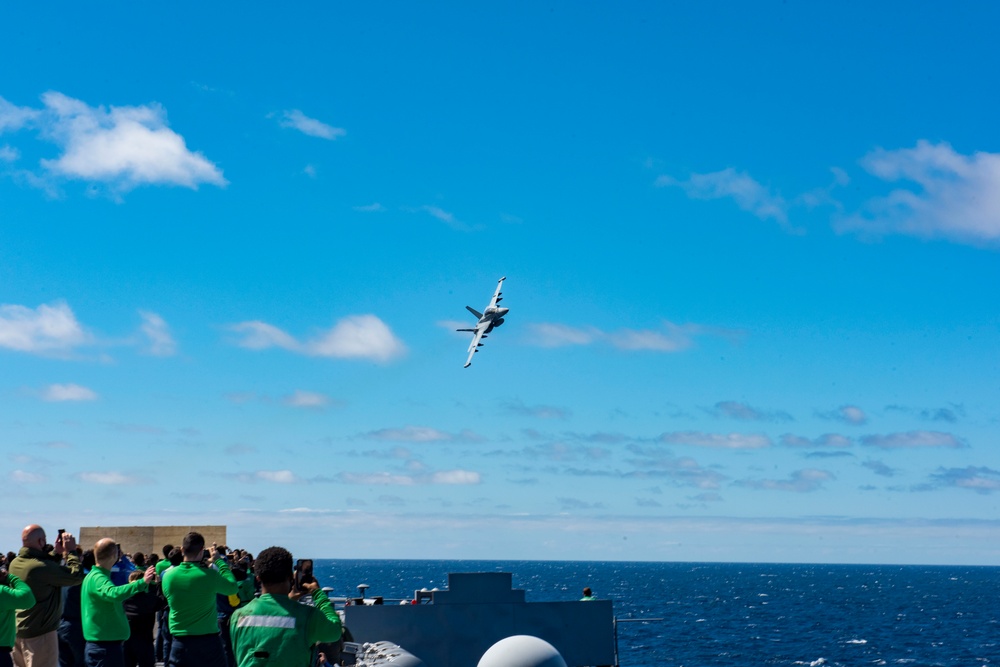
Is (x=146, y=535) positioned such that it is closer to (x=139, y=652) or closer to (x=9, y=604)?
(x=139, y=652)

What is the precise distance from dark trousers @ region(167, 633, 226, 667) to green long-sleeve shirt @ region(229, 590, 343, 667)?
→ 10.3 ft

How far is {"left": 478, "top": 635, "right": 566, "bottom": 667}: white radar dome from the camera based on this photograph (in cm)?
1079

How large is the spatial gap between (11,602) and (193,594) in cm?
148

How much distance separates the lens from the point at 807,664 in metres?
66.3

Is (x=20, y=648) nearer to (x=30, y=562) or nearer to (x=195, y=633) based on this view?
(x=30, y=562)

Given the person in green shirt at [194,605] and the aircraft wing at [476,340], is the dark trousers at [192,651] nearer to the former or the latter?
the person in green shirt at [194,605]

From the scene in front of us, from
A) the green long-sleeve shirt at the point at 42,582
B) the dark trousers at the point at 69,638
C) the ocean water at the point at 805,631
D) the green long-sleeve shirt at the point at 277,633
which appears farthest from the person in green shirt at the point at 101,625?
the ocean water at the point at 805,631

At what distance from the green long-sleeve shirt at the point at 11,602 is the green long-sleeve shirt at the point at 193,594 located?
3.70 feet

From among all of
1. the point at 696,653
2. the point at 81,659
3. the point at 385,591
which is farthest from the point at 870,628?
the point at 81,659

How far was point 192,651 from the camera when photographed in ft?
29.9

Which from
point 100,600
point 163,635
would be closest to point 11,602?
point 100,600

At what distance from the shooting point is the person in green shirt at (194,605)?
880 centimetres

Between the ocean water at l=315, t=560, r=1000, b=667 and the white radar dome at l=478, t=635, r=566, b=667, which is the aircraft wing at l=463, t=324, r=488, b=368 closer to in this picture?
the ocean water at l=315, t=560, r=1000, b=667

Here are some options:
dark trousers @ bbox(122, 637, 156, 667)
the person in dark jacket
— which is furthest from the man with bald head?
dark trousers @ bbox(122, 637, 156, 667)
